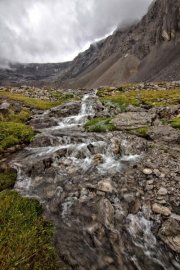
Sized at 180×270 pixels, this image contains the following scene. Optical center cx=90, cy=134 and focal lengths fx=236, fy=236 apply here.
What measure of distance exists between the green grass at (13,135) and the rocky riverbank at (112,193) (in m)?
1.10

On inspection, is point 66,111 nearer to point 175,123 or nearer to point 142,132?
point 142,132

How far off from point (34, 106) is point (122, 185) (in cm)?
3280

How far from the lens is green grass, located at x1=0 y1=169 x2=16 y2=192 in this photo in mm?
12430

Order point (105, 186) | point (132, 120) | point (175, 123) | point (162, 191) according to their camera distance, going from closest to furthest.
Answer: point (162, 191)
point (105, 186)
point (175, 123)
point (132, 120)

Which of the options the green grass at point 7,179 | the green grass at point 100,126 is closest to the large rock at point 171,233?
the green grass at point 7,179

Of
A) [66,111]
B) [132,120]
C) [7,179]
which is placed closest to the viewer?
[7,179]

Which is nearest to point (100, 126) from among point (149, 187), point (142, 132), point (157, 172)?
point (142, 132)

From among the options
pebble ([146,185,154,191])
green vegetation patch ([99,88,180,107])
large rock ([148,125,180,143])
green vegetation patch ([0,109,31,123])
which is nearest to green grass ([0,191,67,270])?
pebble ([146,185,154,191])

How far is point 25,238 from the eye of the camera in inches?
295

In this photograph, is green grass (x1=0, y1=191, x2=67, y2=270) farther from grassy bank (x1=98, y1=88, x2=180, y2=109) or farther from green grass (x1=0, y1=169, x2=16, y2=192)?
grassy bank (x1=98, y1=88, x2=180, y2=109)

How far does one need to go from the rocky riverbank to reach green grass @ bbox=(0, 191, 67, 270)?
48 cm

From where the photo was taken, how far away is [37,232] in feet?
27.1

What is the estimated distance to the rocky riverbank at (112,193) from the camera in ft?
26.2

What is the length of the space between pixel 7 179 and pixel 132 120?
14.2m
